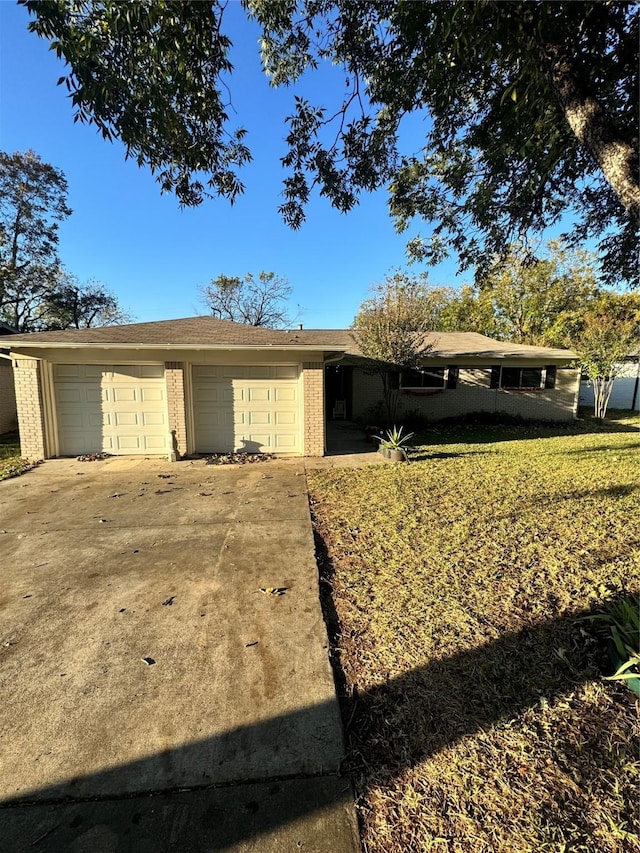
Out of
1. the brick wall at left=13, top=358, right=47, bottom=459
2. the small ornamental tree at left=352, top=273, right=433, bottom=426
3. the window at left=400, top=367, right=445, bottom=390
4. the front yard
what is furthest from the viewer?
the window at left=400, top=367, right=445, bottom=390

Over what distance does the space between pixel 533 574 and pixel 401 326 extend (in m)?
7.82

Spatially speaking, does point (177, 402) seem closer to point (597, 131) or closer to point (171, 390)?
point (171, 390)

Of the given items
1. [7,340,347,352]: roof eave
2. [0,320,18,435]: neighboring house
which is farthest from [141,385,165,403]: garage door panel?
[0,320,18,435]: neighboring house

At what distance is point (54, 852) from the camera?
156cm

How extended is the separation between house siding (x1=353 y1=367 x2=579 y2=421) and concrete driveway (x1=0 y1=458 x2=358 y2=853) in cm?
1009

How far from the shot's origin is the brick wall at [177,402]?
8.68 m

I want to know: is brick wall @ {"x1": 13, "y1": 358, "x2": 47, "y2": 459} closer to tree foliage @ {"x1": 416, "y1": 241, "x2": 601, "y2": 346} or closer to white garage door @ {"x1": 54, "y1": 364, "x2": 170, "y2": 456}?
white garage door @ {"x1": 54, "y1": 364, "x2": 170, "y2": 456}

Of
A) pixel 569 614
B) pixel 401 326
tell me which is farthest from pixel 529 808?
pixel 401 326

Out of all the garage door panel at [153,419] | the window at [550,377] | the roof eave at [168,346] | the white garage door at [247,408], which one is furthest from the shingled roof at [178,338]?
the window at [550,377]

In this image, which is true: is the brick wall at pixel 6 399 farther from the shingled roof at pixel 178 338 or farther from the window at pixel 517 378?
the window at pixel 517 378

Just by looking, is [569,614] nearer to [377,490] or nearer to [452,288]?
[377,490]

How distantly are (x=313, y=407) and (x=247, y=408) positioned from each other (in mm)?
1658

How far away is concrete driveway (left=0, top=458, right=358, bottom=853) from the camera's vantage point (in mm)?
1678

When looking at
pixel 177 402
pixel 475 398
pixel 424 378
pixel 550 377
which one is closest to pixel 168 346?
pixel 177 402
